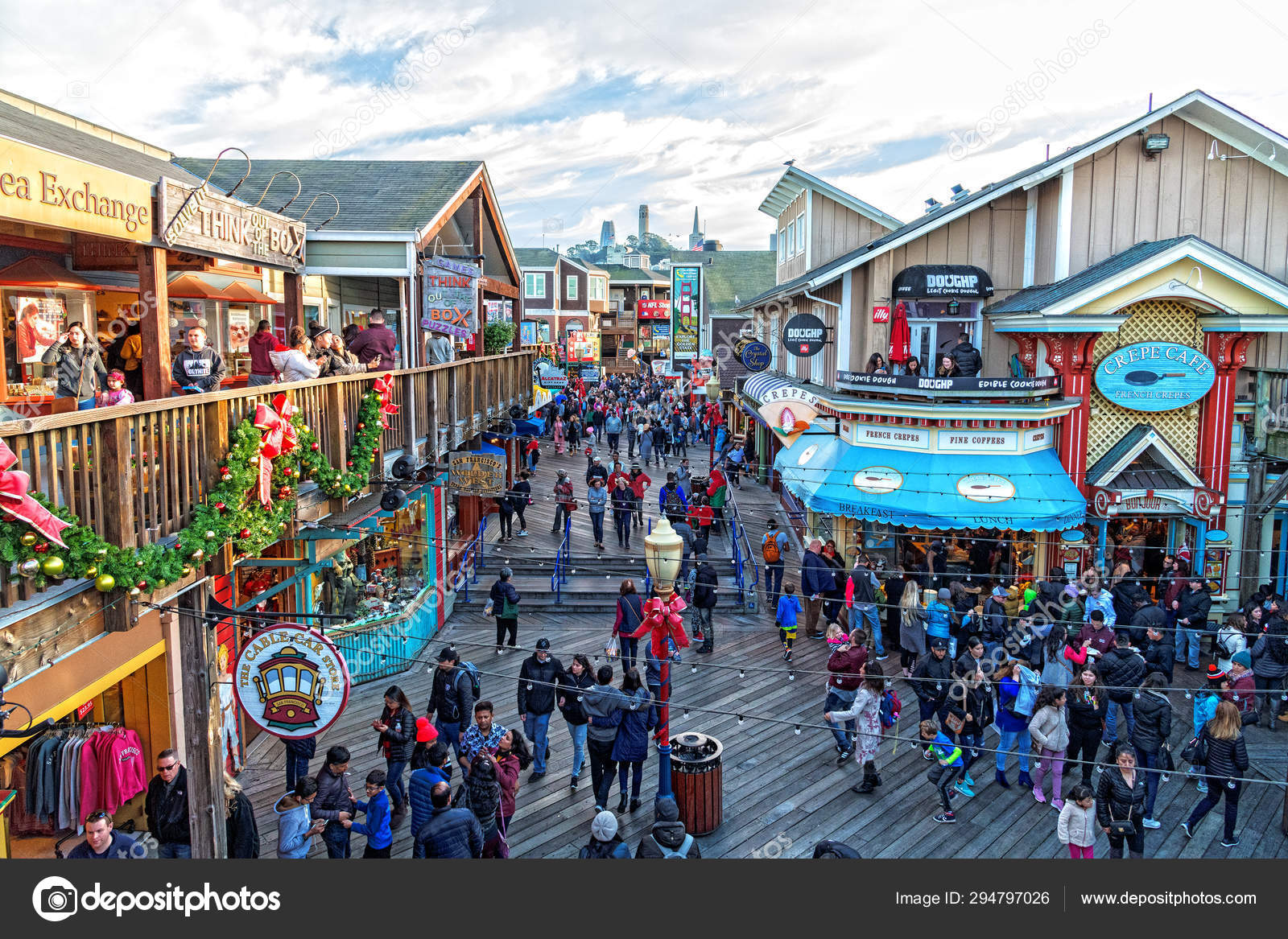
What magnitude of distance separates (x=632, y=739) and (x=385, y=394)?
4963 mm

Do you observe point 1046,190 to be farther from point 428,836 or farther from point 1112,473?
point 428,836

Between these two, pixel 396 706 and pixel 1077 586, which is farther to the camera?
pixel 1077 586

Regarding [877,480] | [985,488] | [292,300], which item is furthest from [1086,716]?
[292,300]

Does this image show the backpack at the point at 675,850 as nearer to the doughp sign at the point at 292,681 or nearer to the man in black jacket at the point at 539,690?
the doughp sign at the point at 292,681

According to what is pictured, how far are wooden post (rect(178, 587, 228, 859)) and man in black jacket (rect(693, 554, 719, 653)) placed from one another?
340 inches

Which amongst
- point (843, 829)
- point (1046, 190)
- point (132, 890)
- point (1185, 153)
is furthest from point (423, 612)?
point (1185, 153)

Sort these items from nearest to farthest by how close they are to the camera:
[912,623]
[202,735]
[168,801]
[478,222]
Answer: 1. [168,801]
2. [202,735]
3. [912,623]
4. [478,222]

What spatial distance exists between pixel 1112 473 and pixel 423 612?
12985 mm

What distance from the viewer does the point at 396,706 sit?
10234mm

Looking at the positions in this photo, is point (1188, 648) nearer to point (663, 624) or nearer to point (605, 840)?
point (663, 624)

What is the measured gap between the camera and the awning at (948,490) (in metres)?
16.9

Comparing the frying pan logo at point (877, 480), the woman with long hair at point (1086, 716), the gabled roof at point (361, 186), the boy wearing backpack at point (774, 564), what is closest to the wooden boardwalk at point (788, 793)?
the woman with long hair at point (1086, 716)

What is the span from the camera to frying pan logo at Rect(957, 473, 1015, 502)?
17094mm

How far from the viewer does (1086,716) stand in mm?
10750
